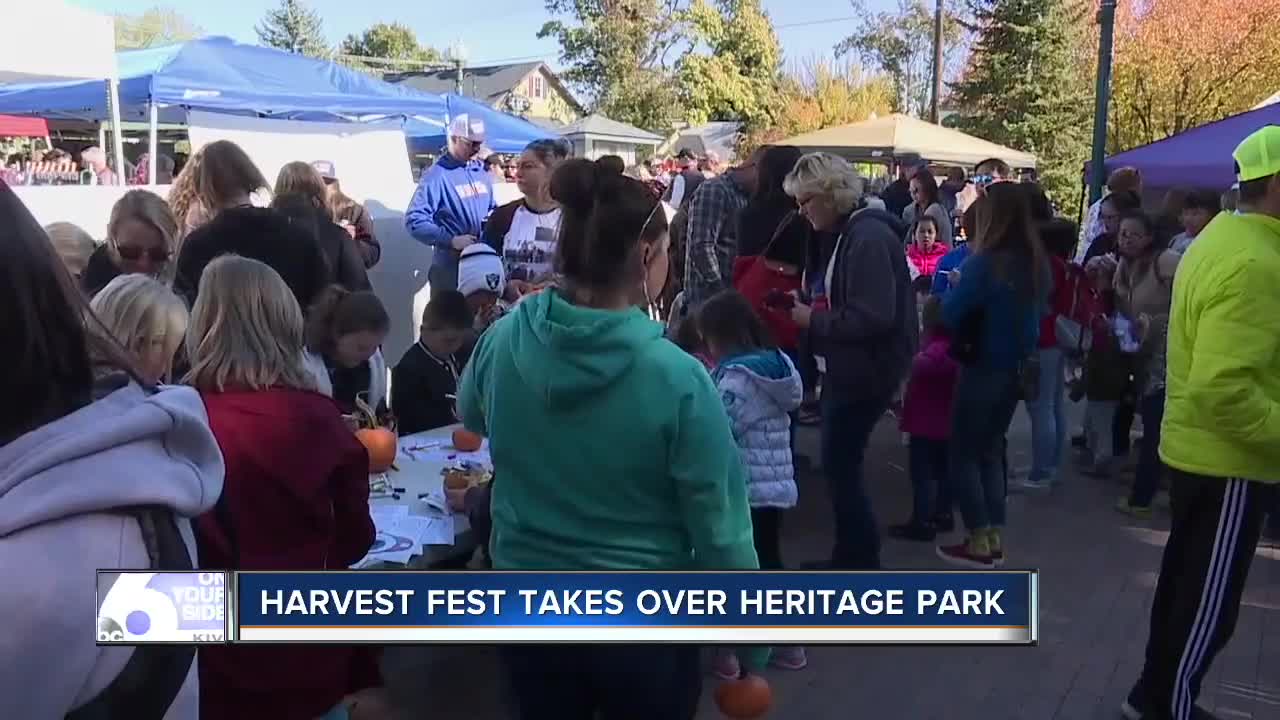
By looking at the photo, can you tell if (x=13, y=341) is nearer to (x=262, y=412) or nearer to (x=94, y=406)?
(x=94, y=406)

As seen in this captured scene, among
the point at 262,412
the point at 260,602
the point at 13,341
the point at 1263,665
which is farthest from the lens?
the point at 1263,665

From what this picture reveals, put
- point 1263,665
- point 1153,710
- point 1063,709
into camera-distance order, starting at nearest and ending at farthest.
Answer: point 1153,710 → point 1063,709 → point 1263,665

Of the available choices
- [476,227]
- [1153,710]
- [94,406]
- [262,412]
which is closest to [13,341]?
[94,406]

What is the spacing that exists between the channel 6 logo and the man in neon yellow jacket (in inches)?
101

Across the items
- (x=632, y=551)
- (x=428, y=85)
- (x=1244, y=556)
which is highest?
(x=428, y=85)

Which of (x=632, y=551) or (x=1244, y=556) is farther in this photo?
(x=1244, y=556)

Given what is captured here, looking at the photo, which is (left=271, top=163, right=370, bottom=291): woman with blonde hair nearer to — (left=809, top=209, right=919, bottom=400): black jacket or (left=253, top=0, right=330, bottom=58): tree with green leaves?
(left=809, top=209, right=919, bottom=400): black jacket

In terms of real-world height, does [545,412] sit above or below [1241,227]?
below

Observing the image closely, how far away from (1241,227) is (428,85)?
5086cm

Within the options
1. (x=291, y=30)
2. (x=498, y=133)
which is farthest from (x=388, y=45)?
(x=498, y=133)

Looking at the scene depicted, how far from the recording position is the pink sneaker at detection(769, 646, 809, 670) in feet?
13.3

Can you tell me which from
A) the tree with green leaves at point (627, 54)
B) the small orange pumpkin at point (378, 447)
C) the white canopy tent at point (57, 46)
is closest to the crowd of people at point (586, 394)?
the small orange pumpkin at point (378, 447)

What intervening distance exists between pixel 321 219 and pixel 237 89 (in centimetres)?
386

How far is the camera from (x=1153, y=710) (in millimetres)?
3396
